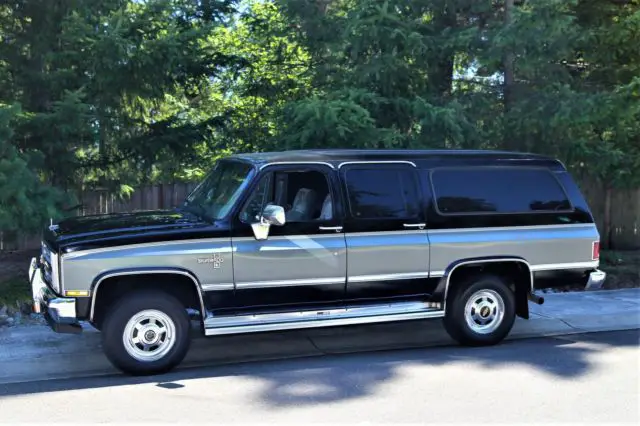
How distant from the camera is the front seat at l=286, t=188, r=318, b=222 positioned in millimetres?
6504

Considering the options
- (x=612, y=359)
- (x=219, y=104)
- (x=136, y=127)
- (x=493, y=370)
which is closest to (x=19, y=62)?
(x=136, y=127)

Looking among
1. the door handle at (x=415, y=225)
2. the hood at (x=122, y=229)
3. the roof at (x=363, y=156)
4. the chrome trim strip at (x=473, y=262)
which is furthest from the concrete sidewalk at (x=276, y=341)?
the roof at (x=363, y=156)

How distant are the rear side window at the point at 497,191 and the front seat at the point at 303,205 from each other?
1322mm

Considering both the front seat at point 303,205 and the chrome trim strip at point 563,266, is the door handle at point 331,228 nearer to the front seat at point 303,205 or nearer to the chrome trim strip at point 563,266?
the front seat at point 303,205

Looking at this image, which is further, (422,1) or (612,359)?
(422,1)

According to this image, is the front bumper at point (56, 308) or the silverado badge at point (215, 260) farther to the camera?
the silverado badge at point (215, 260)

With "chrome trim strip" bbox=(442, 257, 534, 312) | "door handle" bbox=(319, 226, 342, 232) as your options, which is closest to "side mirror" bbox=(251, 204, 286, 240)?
"door handle" bbox=(319, 226, 342, 232)

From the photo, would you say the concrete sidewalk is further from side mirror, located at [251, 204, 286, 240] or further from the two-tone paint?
side mirror, located at [251, 204, 286, 240]

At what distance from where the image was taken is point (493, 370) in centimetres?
619

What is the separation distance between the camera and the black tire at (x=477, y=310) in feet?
23.0

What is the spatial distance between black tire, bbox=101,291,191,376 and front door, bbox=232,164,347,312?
1.89 feet

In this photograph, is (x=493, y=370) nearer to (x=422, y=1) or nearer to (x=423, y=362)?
(x=423, y=362)

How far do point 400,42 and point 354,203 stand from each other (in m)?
4.26

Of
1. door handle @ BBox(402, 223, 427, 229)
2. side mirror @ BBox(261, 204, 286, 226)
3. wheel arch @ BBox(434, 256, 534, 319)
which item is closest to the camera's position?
side mirror @ BBox(261, 204, 286, 226)
